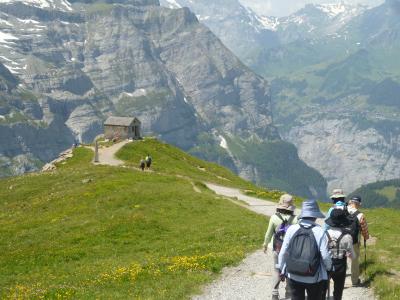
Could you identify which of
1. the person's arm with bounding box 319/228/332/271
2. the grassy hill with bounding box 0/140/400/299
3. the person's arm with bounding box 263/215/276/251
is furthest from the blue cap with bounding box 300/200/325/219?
the grassy hill with bounding box 0/140/400/299

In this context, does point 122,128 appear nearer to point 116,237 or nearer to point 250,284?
point 116,237

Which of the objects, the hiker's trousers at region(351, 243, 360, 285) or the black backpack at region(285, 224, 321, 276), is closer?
the black backpack at region(285, 224, 321, 276)

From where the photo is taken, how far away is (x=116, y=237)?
41562 mm

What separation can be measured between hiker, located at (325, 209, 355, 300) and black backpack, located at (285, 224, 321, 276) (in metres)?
4.09

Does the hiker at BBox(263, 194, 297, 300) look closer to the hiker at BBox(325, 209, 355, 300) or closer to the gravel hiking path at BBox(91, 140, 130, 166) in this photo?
the hiker at BBox(325, 209, 355, 300)

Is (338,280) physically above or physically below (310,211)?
below

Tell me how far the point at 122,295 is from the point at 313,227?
10280mm

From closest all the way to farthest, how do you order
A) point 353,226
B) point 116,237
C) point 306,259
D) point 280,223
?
1. point 306,259
2. point 280,223
3. point 353,226
4. point 116,237

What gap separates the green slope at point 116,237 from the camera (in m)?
26.2

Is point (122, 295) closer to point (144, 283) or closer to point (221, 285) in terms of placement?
point (144, 283)

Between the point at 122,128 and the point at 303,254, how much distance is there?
5156 inches

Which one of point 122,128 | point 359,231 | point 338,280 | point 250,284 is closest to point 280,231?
point 338,280

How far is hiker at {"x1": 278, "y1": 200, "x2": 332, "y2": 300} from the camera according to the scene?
15992 mm

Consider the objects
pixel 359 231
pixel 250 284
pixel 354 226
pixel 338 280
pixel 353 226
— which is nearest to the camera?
pixel 338 280
